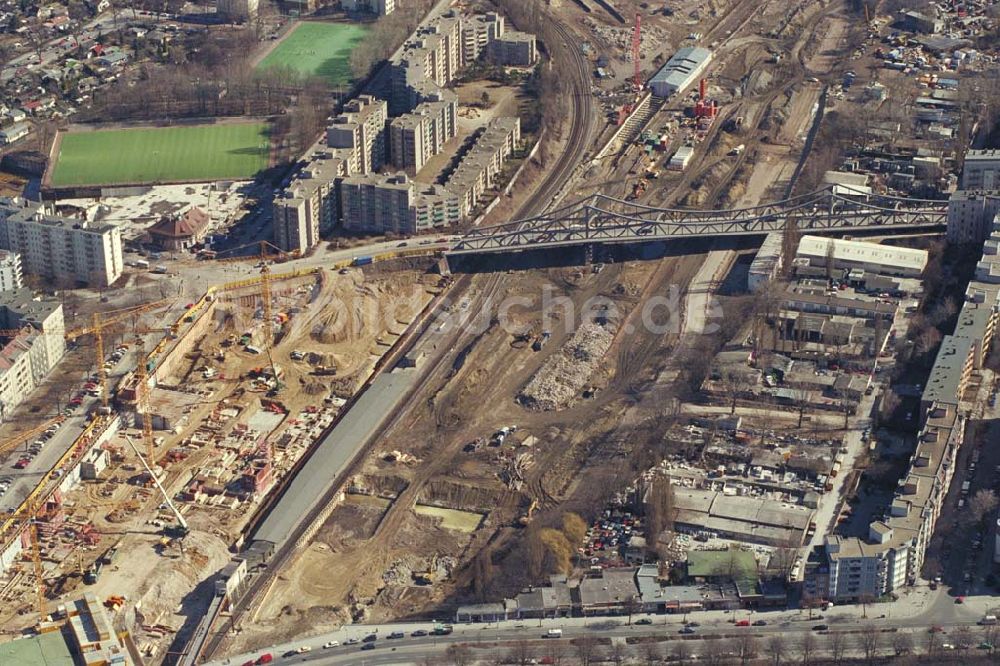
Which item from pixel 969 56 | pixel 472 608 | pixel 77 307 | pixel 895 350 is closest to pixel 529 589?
pixel 472 608

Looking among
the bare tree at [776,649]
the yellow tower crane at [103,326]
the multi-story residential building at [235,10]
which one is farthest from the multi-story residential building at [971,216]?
the multi-story residential building at [235,10]

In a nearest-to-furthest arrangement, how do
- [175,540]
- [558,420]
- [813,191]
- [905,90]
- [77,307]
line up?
[175,540] < [558,420] < [77,307] < [813,191] < [905,90]

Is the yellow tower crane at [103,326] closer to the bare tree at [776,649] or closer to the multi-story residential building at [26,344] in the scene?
the multi-story residential building at [26,344]

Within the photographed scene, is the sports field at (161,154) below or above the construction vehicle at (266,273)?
below

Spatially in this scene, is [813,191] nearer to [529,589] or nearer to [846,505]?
[846,505]

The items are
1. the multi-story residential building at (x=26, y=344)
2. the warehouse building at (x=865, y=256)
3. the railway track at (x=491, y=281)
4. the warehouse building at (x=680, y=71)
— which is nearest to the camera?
the railway track at (x=491, y=281)

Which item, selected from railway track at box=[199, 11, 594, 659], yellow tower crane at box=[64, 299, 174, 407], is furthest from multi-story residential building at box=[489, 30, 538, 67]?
yellow tower crane at box=[64, 299, 174, 407]

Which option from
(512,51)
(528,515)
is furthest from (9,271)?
(512,51)
